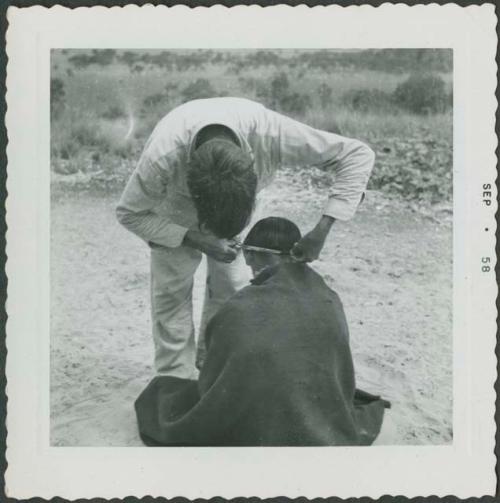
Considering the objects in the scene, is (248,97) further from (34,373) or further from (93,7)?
(34,373)

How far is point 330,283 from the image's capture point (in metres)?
3.64

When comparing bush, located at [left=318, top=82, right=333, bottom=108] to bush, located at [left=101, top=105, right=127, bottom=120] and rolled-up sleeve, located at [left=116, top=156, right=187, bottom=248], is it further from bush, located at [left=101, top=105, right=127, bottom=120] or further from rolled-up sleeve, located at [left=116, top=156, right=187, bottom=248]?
bush, located at [left=101, top=105, right=127, bottom=120]

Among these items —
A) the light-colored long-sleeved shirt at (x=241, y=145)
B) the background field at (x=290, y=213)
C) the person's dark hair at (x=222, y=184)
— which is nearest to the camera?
the person's dark hair at (x=222, y=184)

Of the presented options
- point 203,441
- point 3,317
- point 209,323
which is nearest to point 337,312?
point 209,323

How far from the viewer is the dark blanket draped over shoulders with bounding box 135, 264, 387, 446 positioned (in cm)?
342

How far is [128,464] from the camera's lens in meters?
3.57

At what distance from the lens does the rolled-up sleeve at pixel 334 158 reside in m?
3.54

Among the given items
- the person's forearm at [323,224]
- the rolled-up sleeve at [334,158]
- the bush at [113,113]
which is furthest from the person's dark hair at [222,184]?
the bush at [113,113]

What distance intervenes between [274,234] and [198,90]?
2.66ft

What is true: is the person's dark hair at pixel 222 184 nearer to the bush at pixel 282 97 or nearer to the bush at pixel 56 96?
the bush at pixel 282 97

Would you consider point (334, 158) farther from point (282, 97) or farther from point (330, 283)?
point (330, 283)

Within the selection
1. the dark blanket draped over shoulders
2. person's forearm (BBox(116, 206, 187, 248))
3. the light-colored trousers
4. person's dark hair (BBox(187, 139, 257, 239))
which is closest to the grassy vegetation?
person's forearm (BBox(116, 206, 187, 248))

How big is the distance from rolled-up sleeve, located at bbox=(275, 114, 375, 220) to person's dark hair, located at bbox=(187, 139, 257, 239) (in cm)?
25

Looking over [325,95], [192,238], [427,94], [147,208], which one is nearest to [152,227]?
[147,208]
